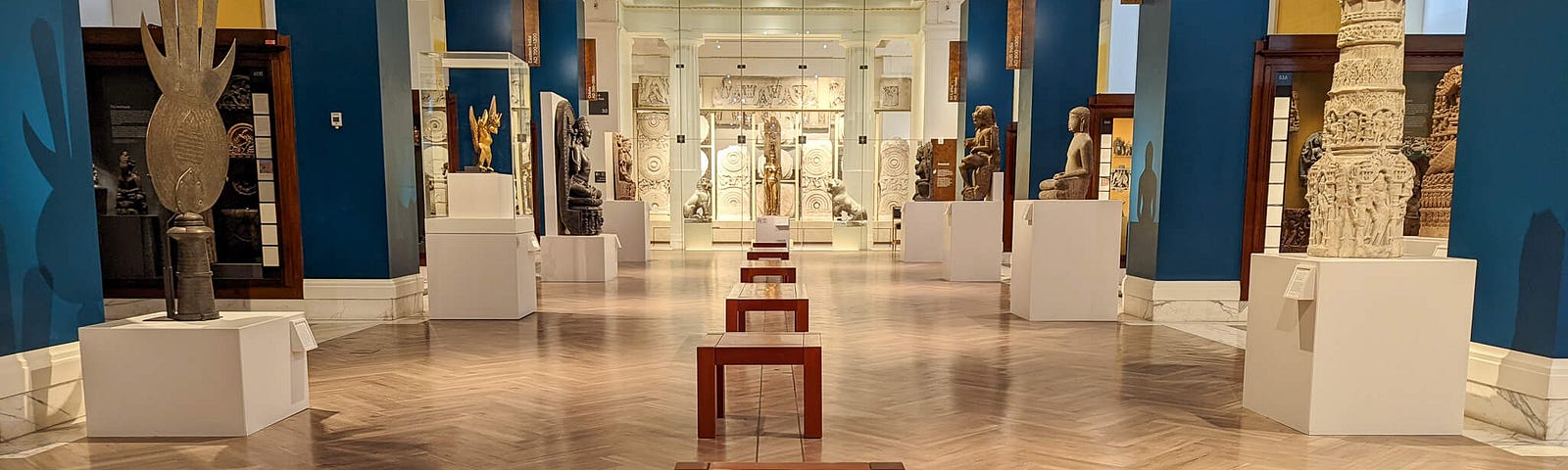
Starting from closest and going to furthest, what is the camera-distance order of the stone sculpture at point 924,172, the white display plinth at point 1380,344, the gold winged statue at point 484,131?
1. the white display plinth at point 1380,344
2. the gold winged statue at point 484,131
3. the stone sculpture at point 924,172

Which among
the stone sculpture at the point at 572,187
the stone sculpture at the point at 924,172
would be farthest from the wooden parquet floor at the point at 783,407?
the stone sculpture at the point at 924,172

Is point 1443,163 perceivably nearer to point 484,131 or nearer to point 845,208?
point 484,131

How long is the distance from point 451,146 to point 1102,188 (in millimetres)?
10615

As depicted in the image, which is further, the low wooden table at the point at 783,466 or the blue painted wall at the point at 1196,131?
the blue painted wall at the point at 1196,131

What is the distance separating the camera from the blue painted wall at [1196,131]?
7.68 meters

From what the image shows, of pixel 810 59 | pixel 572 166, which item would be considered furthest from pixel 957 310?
pixel 810 59

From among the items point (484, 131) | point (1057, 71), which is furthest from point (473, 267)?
point (1057, 71)

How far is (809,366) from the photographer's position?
393cm

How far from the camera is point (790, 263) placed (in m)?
9.33

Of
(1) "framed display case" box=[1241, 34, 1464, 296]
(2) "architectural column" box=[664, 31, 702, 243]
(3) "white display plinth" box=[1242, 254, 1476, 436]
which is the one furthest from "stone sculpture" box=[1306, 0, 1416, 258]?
(2) "architectural column" box=[664, 31, 702, 243]

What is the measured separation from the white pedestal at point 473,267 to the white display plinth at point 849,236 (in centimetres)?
1147

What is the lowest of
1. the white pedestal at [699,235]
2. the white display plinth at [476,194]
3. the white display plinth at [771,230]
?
the white pedestal at [699,235]

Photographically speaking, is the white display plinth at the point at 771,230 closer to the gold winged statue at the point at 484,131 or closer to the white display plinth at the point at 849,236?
the white display plinth at the point at 849,236

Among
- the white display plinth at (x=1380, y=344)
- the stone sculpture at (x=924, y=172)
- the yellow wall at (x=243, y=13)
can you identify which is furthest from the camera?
the stone sculpture at (x=924, y=172)
